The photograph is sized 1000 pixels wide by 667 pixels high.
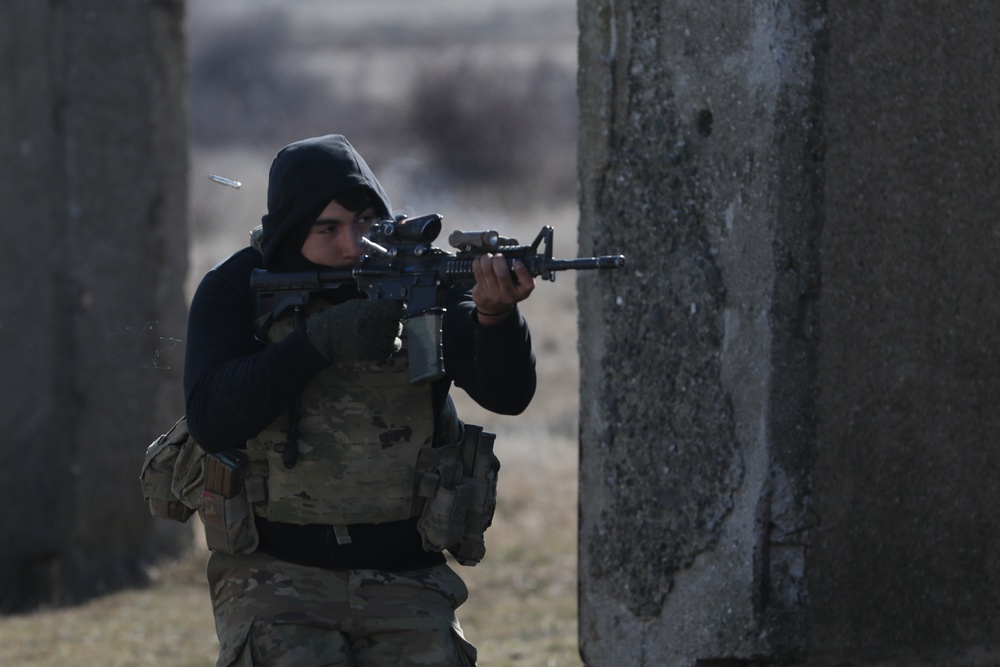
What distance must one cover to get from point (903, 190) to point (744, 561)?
90 centimetres

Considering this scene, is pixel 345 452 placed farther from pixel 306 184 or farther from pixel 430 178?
pixel 430 178

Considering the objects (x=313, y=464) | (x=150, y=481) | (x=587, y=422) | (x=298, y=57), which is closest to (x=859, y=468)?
(x=587, y=422)

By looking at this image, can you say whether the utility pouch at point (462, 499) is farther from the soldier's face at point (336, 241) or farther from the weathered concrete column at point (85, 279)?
the weathered concrete column at point (85, 279)

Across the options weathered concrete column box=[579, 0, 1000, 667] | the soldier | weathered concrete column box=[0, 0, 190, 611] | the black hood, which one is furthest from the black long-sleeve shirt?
weathered concrete column box=[0, 0, 190, 611]

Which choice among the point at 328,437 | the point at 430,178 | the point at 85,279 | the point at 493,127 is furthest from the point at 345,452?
the point at 493,127

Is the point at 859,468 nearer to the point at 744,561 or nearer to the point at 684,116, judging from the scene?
the point at 744,561

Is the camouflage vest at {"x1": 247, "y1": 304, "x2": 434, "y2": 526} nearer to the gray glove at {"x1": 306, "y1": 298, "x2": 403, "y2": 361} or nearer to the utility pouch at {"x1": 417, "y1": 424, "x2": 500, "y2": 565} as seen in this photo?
the utility pouch at {"x1": 417, "y1": 424, "x2": 500, "y2": 565}

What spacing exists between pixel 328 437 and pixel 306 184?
1.65 ft

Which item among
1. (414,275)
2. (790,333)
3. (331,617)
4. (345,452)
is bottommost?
(331,617)

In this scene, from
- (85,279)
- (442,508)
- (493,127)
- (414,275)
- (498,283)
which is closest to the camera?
(498,283)

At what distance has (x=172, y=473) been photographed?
3279mm

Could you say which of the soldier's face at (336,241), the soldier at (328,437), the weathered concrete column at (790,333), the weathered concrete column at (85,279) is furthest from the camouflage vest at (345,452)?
the weathered concrete column at (85,279)

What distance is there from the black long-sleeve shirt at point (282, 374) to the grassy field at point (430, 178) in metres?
1.34

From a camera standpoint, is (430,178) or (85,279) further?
(430,178)
